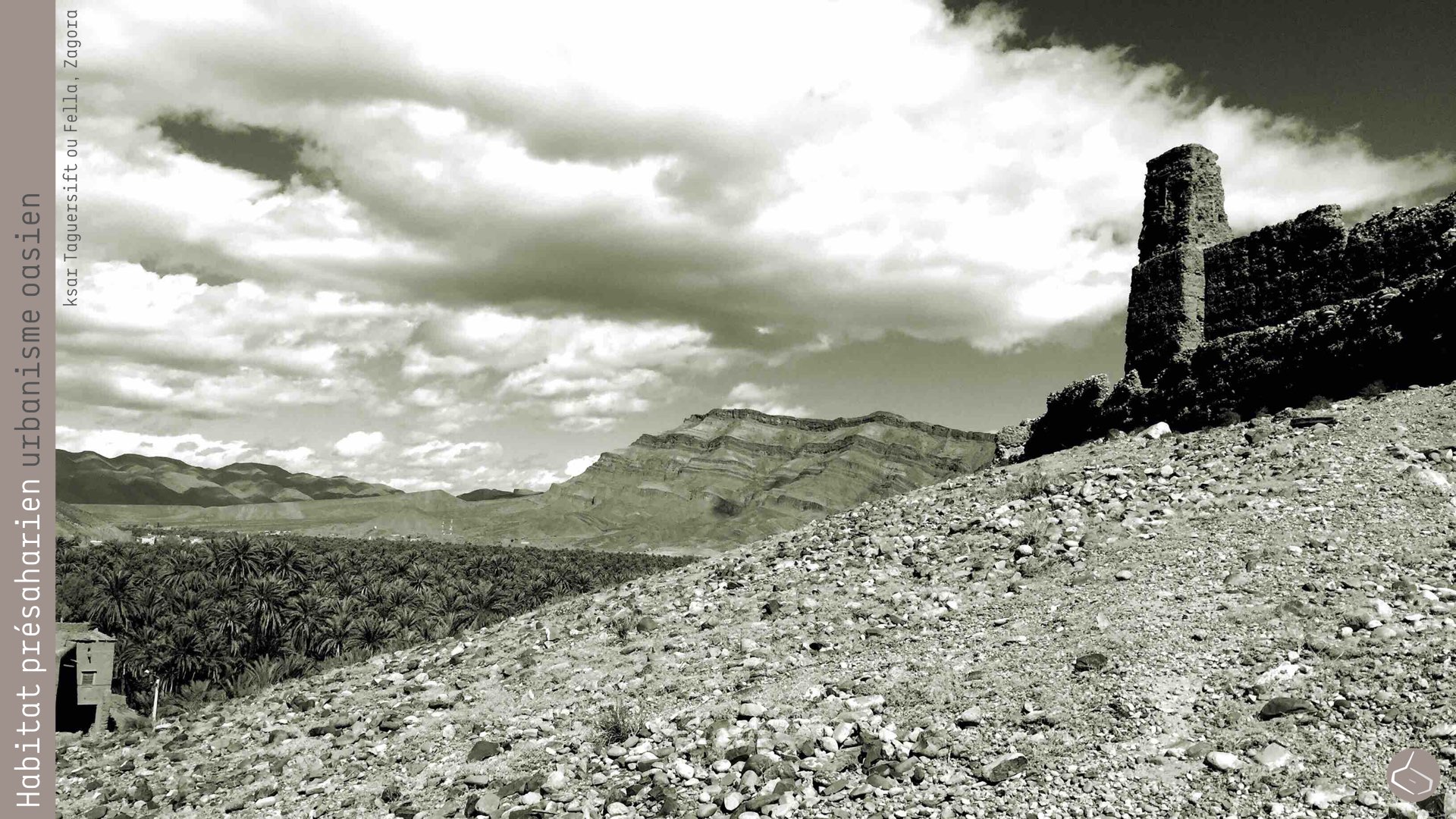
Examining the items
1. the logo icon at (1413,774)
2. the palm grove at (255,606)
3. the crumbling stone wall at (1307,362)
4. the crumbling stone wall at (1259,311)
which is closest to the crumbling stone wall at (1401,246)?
the crumbling stone wall at (1259,311)

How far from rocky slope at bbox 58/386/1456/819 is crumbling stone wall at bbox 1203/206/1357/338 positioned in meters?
3.87

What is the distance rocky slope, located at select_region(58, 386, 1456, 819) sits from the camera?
600 cm

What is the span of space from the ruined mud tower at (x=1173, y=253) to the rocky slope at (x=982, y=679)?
5.20 m

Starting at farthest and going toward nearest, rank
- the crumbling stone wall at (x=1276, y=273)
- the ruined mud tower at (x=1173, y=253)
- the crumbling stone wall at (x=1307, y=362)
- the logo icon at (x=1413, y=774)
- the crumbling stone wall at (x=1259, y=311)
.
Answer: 1. the ruined mud tower at (x=1173, y=253)
2. the crumbling stone wall at (x=1276, y=273)
3. the crumbling stone wall at (x=1259, y=311)
4. the crumbling stone wall at (x=1307, y=362)
5. the logo icon at (x=1413, y=774)

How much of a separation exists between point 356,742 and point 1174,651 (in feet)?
27.1

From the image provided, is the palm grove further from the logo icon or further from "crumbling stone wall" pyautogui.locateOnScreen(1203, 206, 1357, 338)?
"crumbling stone wall" pyautogui.locateOnScreen(1203, 206, 1357, 338)

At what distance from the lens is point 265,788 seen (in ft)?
28.9

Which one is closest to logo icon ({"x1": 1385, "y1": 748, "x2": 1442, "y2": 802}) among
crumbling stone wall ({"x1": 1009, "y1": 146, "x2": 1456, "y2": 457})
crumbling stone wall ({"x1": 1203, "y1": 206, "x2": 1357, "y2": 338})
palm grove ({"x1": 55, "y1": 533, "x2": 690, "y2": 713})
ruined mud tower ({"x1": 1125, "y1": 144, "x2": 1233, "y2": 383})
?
crumbling stone wall ({"x1": 1009, "y1": 146, "x2": 1456, "y2": 457})

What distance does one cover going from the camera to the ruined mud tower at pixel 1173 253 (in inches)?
701

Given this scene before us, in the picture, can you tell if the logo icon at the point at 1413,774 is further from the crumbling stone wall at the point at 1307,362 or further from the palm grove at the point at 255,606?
the palm grove at the point at 255,606

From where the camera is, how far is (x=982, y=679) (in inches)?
296

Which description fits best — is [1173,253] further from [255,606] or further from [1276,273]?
[255,606]
